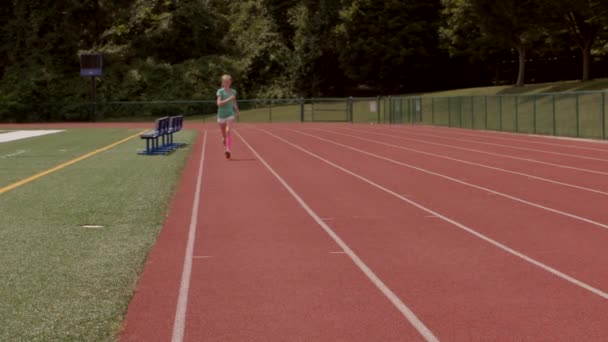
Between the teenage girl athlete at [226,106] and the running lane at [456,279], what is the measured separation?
25.2 ft

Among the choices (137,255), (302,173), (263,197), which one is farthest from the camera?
(302,173)

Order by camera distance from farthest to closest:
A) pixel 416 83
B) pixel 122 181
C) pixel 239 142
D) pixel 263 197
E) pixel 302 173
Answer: pixel 416 83 → pixel 239 142 → pixel 302 173 → pixel 122 181 → pixel 263 197

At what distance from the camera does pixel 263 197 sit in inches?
545

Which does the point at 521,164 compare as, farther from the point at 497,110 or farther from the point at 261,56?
the point at 261,56

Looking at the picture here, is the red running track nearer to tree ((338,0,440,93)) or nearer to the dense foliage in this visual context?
the dense foliage

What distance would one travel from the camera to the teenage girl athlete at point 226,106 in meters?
20.9

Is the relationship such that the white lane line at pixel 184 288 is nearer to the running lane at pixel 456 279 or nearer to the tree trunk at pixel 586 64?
the running lane at pixel 456 279

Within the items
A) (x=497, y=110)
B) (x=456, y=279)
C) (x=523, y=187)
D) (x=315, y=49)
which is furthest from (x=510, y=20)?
(x=456, y=279)

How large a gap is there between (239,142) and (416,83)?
4373cm

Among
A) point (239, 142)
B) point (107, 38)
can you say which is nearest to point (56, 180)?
point (239, 142)

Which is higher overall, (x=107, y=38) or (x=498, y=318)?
(x=107, y=38)

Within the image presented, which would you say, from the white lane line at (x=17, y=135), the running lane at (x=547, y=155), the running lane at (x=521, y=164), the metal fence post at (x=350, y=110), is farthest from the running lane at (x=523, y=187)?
the metal fence post at (x=350, y=110)

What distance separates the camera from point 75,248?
354 inches

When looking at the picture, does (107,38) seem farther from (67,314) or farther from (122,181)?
(67,314)
